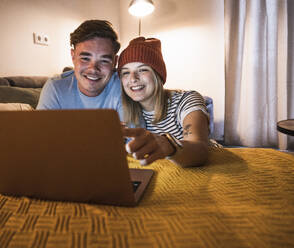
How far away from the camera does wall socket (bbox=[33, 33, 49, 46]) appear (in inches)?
86.4

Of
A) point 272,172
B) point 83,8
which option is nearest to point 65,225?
point 272,172

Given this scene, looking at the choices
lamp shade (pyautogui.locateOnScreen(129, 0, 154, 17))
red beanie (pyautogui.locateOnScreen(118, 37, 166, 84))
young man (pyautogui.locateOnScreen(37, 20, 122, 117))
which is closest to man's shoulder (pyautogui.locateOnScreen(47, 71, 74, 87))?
young man (pyautogui.locateOnScreen(37, 20, 122, 117))

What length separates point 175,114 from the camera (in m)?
1.05

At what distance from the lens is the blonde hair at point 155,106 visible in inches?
41.9

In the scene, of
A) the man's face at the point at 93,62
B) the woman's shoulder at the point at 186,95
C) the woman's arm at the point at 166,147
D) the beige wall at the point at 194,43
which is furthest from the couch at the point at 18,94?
the beige wall at the point at 194,43

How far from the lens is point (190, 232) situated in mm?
318

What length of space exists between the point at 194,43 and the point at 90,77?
2.27 metres

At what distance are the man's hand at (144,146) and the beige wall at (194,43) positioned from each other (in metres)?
2.52

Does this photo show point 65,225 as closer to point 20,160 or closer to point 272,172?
point 20,160

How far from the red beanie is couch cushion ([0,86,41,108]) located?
2.35ft

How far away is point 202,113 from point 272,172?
389mm

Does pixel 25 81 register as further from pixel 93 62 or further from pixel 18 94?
pixel 93 62

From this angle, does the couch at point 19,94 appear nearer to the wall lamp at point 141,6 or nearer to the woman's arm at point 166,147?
the woman's arm at point 166,147

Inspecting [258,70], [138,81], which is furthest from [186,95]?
[258,70]
